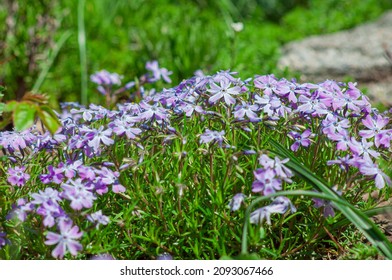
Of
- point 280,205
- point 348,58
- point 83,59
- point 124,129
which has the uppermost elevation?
point 348,58

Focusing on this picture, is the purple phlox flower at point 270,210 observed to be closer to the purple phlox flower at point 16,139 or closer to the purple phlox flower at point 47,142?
the purple phlox flower at point 47,142

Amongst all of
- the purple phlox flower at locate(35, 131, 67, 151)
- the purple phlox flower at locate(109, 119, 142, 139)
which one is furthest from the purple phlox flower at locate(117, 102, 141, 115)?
the purple phlox flower at locate(35, 131, 67, 151)

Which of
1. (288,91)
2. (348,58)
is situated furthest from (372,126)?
(348,58)

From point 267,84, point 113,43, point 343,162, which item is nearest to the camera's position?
point 343,162

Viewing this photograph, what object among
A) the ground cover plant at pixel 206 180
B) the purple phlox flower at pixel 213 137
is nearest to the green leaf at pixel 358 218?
the ground cover plant at pixel 206 180

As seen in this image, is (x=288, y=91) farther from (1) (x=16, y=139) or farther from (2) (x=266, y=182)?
(1) (x=16, y=139)

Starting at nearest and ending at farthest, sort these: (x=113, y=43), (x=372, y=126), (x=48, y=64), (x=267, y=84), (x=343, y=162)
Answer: (x=343, y=162)
(x=372, y=126)
(x=267, y=84)
(x=48, y=64)
(x=113, y=43)

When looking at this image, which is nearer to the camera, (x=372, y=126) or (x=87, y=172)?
(x=87, y=172)
